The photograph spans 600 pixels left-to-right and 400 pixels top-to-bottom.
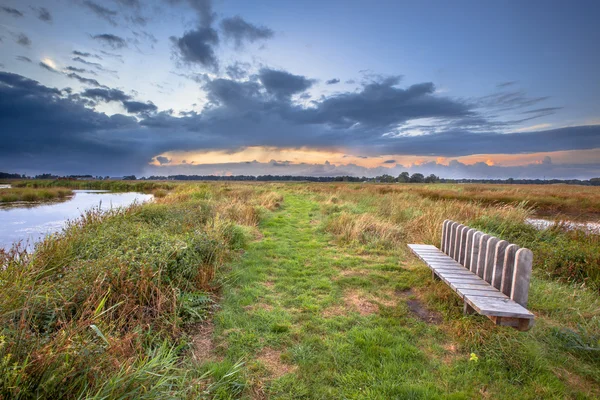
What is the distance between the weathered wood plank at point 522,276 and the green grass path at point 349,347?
0.48m

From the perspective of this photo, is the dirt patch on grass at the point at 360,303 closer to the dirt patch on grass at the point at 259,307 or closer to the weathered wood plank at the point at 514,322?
the dirt patch on grass at the point at 259,307

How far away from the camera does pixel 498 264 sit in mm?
3674

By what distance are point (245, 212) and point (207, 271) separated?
7.13m

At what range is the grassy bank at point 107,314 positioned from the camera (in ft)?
6.33

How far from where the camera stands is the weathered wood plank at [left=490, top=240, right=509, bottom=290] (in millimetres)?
3621

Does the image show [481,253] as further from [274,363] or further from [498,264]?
[274,363]

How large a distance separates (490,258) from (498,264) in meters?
0.21

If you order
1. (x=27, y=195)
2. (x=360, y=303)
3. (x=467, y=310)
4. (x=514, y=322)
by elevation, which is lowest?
(x=360, y=303)

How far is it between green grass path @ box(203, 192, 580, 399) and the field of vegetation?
18 millimetres

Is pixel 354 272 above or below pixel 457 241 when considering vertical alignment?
below

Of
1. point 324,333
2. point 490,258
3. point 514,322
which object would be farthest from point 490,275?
point 324,333

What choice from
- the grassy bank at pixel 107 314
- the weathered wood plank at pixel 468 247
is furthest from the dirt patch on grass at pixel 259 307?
the weathered wood plank at pixel 468 247

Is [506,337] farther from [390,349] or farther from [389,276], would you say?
[389,276]

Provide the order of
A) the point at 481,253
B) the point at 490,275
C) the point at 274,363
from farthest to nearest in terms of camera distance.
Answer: the point at 481,253, the point at 490,275, the point at 274,363
